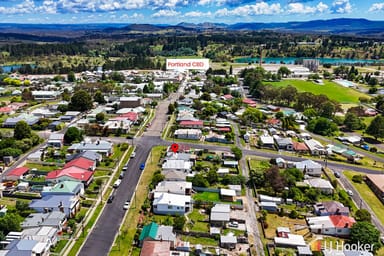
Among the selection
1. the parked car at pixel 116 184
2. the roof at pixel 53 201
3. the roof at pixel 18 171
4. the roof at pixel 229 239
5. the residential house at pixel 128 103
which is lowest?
the roof at pixel 229 239

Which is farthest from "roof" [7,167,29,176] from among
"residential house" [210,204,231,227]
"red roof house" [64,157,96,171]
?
"residential house" [210,204,231,227]

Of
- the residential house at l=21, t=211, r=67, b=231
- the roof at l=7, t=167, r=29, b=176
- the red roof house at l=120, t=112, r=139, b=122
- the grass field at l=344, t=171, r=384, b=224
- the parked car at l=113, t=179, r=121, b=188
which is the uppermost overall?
the red roof house at l=120, t=112, r=139, b=122

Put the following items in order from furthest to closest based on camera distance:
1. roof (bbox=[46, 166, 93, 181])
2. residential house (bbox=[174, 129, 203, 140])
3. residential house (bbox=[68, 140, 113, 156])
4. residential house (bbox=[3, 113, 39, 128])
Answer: residential house (bbox=[3, 113, 39, 128]) < residential house (bbox=[174, 129, 203, 140]) < residential house (bbox=[68, 140, 113, 156]) < roof (bbox=[46, 166, 93, 181])

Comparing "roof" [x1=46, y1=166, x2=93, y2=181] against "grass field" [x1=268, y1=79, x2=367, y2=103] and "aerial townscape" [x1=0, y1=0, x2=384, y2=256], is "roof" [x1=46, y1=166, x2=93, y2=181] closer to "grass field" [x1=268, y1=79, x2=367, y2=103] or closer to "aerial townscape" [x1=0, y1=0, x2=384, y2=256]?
"aerial townscape" [x1=0, y1=0, x2=384, y2=256]

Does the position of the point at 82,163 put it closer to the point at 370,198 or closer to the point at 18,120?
the point at 18,120

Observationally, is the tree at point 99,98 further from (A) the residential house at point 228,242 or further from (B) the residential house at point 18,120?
(A) the residential house at point 228,242

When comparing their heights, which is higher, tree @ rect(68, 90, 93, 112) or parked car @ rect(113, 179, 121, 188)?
tree @ rect(68, 90, 93, 112)

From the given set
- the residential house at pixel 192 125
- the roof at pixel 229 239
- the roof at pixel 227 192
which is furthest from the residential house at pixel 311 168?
the residential house at pixel 192 125
